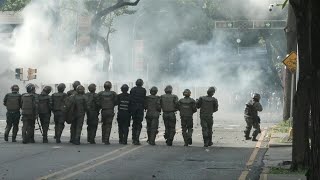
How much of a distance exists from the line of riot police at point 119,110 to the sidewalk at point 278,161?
1.97m

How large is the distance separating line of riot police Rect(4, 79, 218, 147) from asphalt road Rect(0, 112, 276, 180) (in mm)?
396

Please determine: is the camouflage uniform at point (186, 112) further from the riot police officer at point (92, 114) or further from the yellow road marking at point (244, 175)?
the yellow road marking at point (244, 175)

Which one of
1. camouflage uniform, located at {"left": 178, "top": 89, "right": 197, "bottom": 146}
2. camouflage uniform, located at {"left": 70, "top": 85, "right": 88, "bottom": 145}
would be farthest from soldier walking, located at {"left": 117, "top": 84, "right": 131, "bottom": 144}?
camouflage uniform, located at {"left": 178, "top": 89, "right": 197, "bottom": 146}

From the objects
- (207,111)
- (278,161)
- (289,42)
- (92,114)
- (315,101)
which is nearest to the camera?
(315,101)

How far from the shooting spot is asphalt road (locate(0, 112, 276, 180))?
44.7ft

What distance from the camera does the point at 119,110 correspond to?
21.1m

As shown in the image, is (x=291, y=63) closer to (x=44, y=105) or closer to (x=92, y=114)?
(x=92, y=114)

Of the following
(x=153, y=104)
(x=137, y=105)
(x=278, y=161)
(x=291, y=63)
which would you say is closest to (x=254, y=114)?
(x=291, y=63)

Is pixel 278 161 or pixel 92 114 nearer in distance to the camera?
pixel 278 161

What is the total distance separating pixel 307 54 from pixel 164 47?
57.4 metres

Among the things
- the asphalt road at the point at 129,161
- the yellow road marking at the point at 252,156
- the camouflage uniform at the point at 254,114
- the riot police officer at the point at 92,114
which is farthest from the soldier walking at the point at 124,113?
the camouflage uniform at the point at 254,114

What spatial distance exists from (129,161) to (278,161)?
335 centimetres

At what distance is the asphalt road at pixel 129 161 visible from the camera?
1361cm

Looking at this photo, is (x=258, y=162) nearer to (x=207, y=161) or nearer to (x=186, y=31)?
(x=207, y=161)
